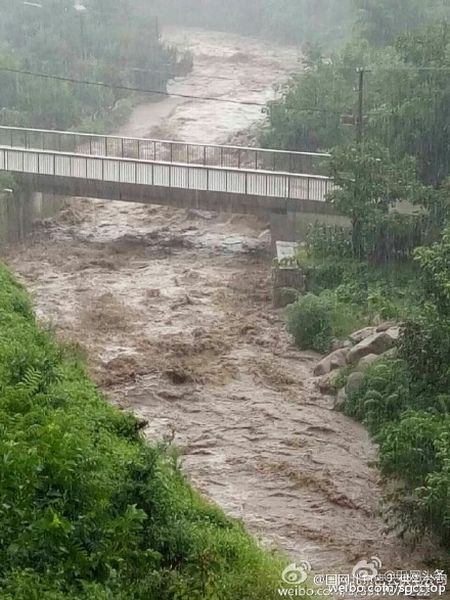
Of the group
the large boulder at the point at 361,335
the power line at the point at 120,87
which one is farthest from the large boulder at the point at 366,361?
the power line at the point at 120,87

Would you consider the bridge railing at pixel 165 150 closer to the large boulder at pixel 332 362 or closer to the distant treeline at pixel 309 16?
the large boulder at pixel 332 362

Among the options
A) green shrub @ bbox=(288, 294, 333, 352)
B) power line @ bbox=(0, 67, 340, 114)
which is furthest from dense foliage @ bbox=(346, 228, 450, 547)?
power line @ bbox=(0, 67, 340, 114)

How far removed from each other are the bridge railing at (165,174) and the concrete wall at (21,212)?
3.31 ft

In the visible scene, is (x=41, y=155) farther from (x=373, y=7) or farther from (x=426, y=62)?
(x=373, y=7)

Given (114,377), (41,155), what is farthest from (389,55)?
(114,377)

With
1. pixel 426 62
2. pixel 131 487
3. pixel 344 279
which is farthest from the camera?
pixel 426 62

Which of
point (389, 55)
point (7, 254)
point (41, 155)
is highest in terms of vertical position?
point (389, 55)

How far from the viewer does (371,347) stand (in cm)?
2336

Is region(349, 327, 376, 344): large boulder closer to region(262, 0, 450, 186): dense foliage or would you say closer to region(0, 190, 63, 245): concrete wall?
region(262, 0, 450, 186): dense foliage

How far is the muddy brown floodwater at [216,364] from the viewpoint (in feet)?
57.3

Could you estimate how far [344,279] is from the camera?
29.1 meters

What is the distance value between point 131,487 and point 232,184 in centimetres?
2184

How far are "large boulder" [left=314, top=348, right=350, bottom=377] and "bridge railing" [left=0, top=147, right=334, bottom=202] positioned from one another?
922 cm

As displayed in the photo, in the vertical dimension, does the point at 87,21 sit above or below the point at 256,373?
above
